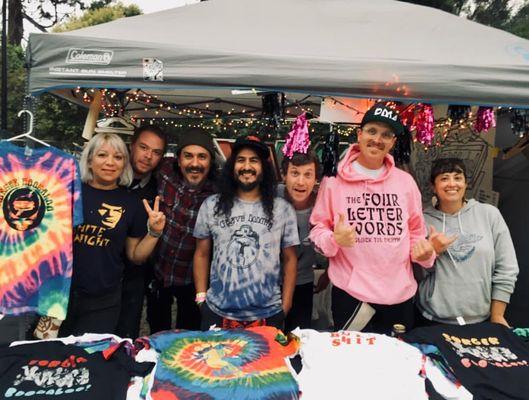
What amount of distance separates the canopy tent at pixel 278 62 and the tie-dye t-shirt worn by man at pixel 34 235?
486 mm

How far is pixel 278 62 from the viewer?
86.4 inches

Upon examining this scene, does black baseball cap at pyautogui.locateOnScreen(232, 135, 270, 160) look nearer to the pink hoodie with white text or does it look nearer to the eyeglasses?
the pink hoodie with white text

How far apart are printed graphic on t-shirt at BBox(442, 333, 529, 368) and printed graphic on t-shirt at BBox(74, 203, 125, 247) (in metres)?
1.73

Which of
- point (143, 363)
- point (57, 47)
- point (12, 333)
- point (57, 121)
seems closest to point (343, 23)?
point (57, 47)

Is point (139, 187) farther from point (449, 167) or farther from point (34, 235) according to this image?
point (449, 167)

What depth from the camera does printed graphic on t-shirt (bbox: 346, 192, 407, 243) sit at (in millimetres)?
2109

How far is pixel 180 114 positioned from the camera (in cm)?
607

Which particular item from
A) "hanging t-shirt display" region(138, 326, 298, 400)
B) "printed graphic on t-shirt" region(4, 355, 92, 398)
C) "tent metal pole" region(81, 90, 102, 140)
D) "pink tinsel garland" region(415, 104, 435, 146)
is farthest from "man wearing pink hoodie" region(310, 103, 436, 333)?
"tent metal pole" region(81, 90, 102, 140)

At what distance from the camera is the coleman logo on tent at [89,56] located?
2129 millimetres

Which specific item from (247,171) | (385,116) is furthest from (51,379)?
(385,116)

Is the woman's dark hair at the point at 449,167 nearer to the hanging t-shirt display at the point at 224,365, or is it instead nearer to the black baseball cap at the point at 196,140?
the hanging t-shirt display at the point at 224,365

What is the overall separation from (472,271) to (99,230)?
2.02 meters

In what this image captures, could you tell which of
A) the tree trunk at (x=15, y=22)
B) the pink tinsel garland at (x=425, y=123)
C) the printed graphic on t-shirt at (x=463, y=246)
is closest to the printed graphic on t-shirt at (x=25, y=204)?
the printed graphic on t-shirt at (x=463, y=246)

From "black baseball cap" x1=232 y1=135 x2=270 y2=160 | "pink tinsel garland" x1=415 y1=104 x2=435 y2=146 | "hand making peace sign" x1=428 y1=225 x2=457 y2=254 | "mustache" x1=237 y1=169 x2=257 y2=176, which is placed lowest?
"hand making peace sign" x1=428 y1=225 x2=457 y2=254
